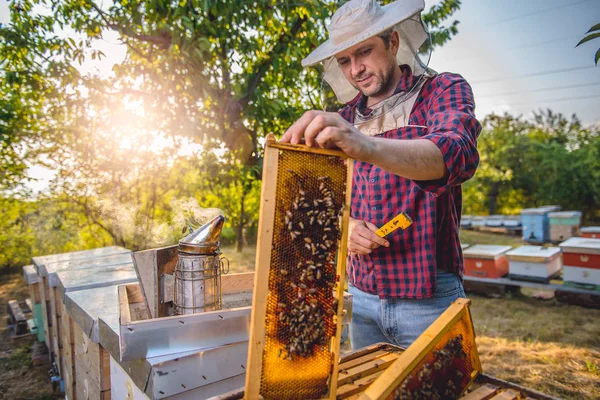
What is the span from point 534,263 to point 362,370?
6280mm

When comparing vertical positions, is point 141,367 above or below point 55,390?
above

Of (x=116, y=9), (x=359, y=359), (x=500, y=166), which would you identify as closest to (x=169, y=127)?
(x=116, y=9)

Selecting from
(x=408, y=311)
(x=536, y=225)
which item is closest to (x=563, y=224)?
(x=536, y=225)

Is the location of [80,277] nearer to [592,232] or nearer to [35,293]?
[35,293]

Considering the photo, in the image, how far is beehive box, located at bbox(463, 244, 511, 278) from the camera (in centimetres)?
687

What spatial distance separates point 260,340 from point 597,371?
186 inches

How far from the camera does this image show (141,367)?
1457 mm

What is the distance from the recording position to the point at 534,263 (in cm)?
639

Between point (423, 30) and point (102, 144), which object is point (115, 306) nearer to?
point (423, 30)

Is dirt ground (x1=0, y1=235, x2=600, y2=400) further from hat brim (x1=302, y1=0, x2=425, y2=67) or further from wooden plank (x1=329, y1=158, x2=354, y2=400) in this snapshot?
hat brim (x1=302, y1=0, x2=425, y2=67)

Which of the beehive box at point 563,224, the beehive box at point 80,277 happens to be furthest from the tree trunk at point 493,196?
the beehive box at point 80,277

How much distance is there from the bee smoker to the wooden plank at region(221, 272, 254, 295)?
0.39 m

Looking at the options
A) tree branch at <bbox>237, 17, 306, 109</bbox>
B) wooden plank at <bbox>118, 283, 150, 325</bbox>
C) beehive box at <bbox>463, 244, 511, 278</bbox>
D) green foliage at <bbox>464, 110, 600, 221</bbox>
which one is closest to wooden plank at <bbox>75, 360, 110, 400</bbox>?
wooden plank at <bbox>118, 283, 150, 325</bbox>

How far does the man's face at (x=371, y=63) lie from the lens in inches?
68.5
